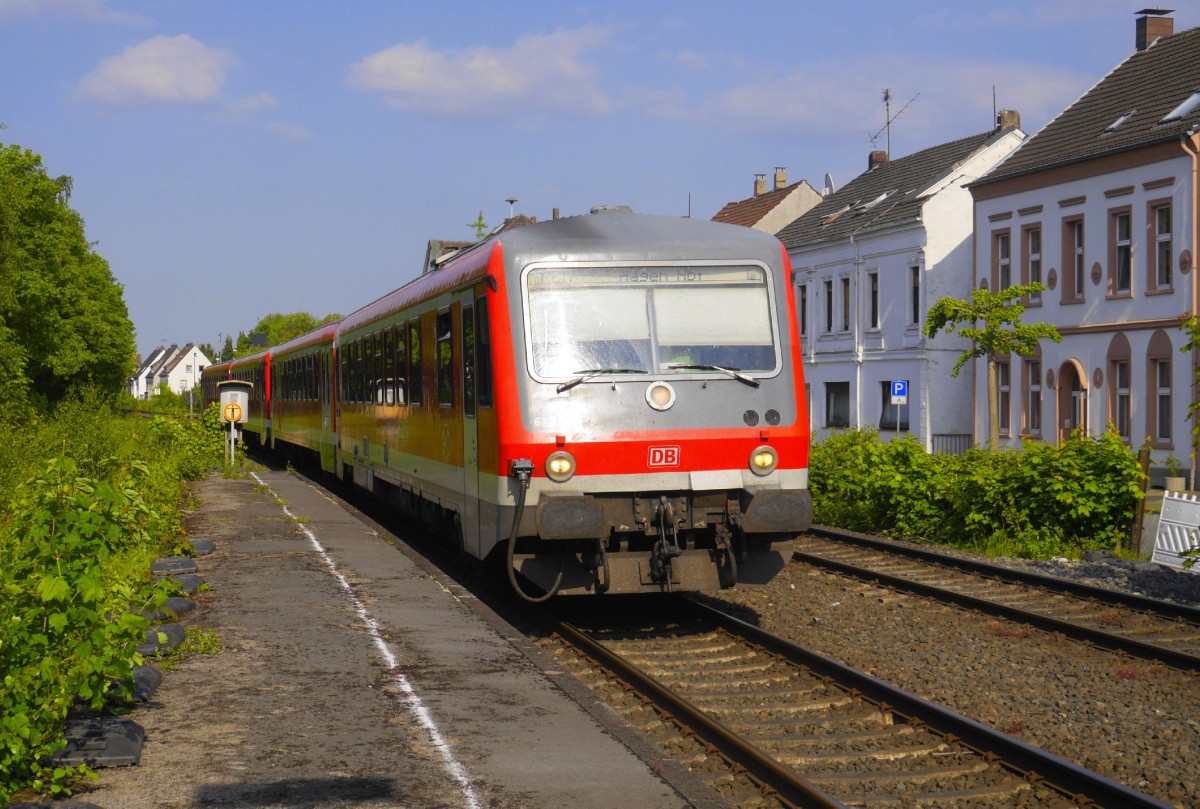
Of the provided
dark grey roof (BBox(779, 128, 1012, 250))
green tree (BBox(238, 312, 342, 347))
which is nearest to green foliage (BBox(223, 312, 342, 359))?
green tree (BBox(238, 312, 342, 347))

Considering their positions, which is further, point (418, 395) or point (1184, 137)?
point (1184, 137)

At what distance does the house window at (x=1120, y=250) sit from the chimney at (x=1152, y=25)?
8.14m

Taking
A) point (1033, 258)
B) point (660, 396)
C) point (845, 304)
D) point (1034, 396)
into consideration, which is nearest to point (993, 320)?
point (1034, 396)

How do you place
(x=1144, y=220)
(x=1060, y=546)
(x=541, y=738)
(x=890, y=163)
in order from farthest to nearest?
(x=890, y=163) < (x=1144, y=220) < (x=1060, y=546) < (x=541, y=738)

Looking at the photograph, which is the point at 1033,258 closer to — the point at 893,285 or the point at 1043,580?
the point at 893,285

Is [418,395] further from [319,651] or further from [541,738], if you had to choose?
[541,738]

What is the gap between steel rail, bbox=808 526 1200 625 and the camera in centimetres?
1238

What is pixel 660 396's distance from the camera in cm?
1076

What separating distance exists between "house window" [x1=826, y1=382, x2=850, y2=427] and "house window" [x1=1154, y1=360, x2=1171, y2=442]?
49.4 ft

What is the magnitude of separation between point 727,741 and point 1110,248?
28.7 m

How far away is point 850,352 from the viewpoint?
46031 millimetres

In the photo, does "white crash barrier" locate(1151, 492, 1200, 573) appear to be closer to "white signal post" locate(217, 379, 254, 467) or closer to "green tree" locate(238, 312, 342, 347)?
"white signal post" locate(217, 379, 254, 467)

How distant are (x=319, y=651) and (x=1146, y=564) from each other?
10.6m

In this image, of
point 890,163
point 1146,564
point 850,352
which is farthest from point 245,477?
point 890,163
